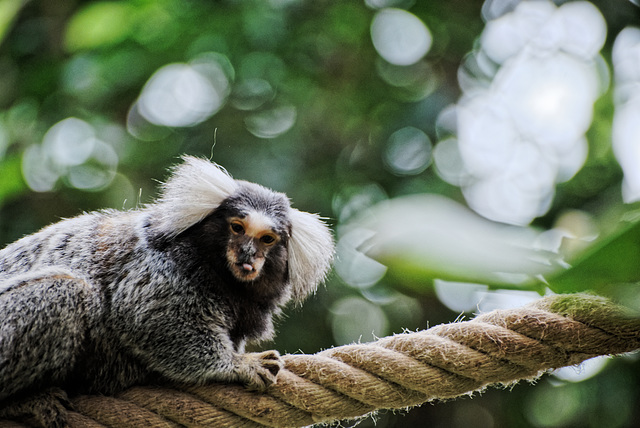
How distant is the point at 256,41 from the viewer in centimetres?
533

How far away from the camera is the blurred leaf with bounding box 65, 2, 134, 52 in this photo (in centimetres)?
434

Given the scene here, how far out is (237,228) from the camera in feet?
9.16

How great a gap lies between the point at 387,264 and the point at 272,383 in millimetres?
1781

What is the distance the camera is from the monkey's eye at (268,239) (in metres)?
2.82

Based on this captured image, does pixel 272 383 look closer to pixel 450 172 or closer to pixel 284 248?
pixel 284 248

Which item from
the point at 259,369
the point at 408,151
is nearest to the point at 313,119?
the point at 408,151

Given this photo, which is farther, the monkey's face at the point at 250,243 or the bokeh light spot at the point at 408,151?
the bokeh light spot at the point at 408,151

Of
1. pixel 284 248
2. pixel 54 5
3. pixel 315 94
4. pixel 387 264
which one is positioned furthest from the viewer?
pixel 315 94

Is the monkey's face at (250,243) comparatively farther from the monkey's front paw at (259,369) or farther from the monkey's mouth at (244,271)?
the monkey's front paw at (259,369)

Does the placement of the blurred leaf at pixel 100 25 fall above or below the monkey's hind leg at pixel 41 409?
above

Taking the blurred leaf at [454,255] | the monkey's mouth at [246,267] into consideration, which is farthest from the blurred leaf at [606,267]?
the monkey's mouth at [246,267]

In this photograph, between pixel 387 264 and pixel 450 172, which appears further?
pixel 450 172

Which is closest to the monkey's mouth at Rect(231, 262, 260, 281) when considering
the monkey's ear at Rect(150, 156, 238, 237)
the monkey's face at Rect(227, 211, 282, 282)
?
the monkey's face at Rect(227, 211, 282, 282)

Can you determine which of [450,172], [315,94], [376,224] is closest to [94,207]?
[315,94]
